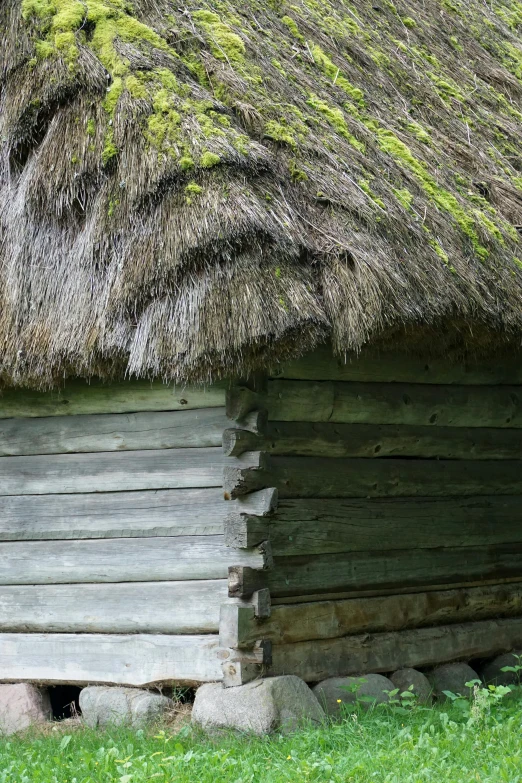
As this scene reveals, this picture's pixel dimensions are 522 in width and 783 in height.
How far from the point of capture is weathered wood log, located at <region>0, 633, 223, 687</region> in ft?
17.7

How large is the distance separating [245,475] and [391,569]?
129cm

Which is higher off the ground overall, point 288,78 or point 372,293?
point 288,78

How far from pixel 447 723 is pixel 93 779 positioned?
158cm

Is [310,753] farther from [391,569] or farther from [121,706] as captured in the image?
[391,569]

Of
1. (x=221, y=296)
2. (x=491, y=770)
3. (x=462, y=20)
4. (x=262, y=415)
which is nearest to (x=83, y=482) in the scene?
(x=262, y=415)

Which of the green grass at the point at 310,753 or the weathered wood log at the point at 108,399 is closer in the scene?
the green grass at the point at 310,753

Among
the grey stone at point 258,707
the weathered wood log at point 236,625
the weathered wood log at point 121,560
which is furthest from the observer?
the weathered wood log at point 121,560

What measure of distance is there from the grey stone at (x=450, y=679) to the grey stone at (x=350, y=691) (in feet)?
1.89

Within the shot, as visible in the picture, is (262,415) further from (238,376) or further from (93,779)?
(93,779)

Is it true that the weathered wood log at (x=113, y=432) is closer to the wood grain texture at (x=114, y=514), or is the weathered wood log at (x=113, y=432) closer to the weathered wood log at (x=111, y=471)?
the weathered wood log at (x=111, y=471)

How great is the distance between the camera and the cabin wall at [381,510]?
5.43m

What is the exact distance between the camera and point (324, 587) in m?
5.70

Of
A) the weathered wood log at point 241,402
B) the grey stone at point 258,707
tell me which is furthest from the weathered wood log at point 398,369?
the grey stone at point 258,707

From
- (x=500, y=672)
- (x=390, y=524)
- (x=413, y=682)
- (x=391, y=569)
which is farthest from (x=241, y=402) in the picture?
(x=500, y=672)
